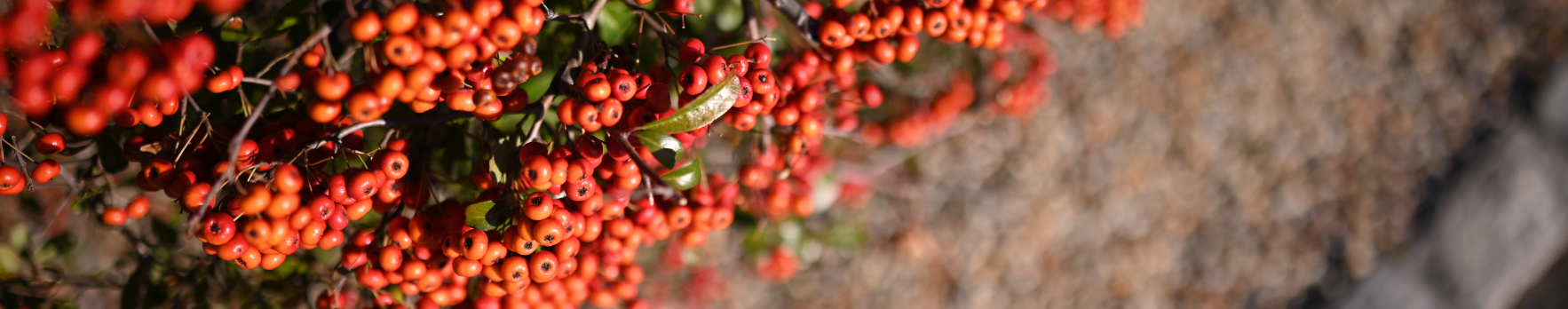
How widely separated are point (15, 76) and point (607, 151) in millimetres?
723

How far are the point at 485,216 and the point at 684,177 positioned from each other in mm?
303

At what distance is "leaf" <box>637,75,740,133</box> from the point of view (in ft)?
3.04

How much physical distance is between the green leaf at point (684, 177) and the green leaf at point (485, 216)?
25cm

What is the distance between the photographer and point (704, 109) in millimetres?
930

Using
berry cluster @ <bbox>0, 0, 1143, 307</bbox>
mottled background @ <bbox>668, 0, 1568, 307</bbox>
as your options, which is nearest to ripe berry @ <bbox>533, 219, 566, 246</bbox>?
berry cluster @ <bbox>0, 0, 1143, 307</bbox>

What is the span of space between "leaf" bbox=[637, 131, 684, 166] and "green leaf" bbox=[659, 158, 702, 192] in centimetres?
13

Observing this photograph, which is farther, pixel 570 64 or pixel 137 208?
pixel 137 208

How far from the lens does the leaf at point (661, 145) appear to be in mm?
969

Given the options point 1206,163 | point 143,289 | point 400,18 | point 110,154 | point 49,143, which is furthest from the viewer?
point 1206,163

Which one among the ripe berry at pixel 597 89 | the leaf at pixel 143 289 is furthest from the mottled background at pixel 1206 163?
the ripe berry at pixel 597 89

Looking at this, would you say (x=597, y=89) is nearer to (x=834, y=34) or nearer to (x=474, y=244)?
(x=474, y=244)

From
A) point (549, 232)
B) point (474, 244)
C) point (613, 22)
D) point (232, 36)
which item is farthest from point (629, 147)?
point (232, 36)

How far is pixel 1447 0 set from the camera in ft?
10.2

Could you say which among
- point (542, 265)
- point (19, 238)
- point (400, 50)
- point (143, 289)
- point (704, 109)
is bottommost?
point (19, 238)
